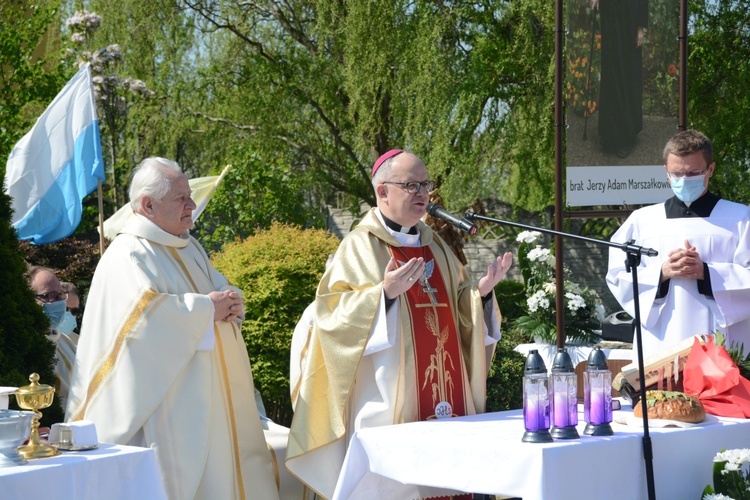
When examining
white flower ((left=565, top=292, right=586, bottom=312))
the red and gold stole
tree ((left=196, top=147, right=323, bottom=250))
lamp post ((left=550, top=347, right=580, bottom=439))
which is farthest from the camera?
tree ((left=196, top=147, right=323, bottom=250))

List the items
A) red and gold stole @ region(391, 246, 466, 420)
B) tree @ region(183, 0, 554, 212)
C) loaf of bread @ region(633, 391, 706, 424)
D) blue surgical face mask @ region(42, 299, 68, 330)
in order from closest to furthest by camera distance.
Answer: loaf of bread @ region(633, 391, 706, 424) < red and gold stole @ region(391, 246, 466, 420) < blue surgical face mask @ region(42, 299, 68, 330) < tree @ region(183, 0, 554, 212)

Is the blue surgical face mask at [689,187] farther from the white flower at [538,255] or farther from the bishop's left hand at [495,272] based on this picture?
the white flower at [538,255]

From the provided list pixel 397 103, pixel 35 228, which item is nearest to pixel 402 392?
pixel 35 228

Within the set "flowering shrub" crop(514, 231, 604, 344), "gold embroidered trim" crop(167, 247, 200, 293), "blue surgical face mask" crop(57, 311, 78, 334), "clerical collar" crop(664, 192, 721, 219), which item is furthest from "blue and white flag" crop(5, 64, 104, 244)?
"clerical collar" crop(664, 192, 721, 219)

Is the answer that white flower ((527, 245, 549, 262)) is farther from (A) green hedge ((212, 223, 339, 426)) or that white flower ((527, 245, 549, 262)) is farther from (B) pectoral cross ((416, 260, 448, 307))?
(B) pectoral cross ((416, 260, 448, 307))

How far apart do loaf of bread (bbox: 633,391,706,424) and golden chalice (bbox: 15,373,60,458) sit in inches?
86.2

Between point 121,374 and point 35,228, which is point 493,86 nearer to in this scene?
point 35,228

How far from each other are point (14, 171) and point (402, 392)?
12.4 feet

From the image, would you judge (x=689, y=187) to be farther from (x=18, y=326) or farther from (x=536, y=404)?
(x=18, y=326)

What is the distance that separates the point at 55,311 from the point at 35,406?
2.16 m

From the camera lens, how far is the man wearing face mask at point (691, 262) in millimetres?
4742

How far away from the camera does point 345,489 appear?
3977 millimetres

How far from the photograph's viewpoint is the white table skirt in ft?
10.4

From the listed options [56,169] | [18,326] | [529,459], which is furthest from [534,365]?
[56,169]
